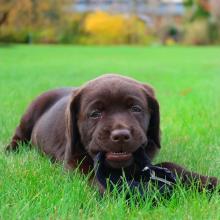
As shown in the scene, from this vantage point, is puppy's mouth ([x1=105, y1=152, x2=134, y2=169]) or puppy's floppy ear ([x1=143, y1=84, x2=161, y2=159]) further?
puppy's floppy ear ([x1=143, y1=84, x2=161, y2=159])

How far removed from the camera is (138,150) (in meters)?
3.91

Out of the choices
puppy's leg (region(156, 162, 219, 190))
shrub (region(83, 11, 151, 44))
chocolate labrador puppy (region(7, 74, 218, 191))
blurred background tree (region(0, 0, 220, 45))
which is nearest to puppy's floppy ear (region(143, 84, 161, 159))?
chocolate labrador puppy (region(7, 74, 218, 191))

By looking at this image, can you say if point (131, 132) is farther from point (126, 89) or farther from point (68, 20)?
point (68, 20)

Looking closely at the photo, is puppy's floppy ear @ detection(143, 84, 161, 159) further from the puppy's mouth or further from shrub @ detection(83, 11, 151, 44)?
shrub @ detection(83, 11, 151, 44)

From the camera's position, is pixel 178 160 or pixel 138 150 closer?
pixel 138 150

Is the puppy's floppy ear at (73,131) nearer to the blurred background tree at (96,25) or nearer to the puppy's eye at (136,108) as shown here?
the puppy's eye at (136,108)

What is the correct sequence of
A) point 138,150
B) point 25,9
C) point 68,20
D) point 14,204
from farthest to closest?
point 68,20 → point 25,9 → point 138,150 → point 14,204

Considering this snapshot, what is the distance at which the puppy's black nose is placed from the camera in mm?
3551

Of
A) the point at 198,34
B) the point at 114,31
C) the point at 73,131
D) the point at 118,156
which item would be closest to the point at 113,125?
the point at 118,156

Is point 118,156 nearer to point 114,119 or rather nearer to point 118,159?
point 118,159

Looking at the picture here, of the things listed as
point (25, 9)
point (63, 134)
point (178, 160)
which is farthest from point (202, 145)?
point (25, 9)

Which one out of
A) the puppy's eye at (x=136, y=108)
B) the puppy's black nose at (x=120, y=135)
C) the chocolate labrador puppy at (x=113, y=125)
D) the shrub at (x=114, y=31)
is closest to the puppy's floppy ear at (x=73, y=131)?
the chocolate labrador puppy at (x=113, y=125)

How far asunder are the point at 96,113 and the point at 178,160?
1.13 metres

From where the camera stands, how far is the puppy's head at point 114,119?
3.65 metres
